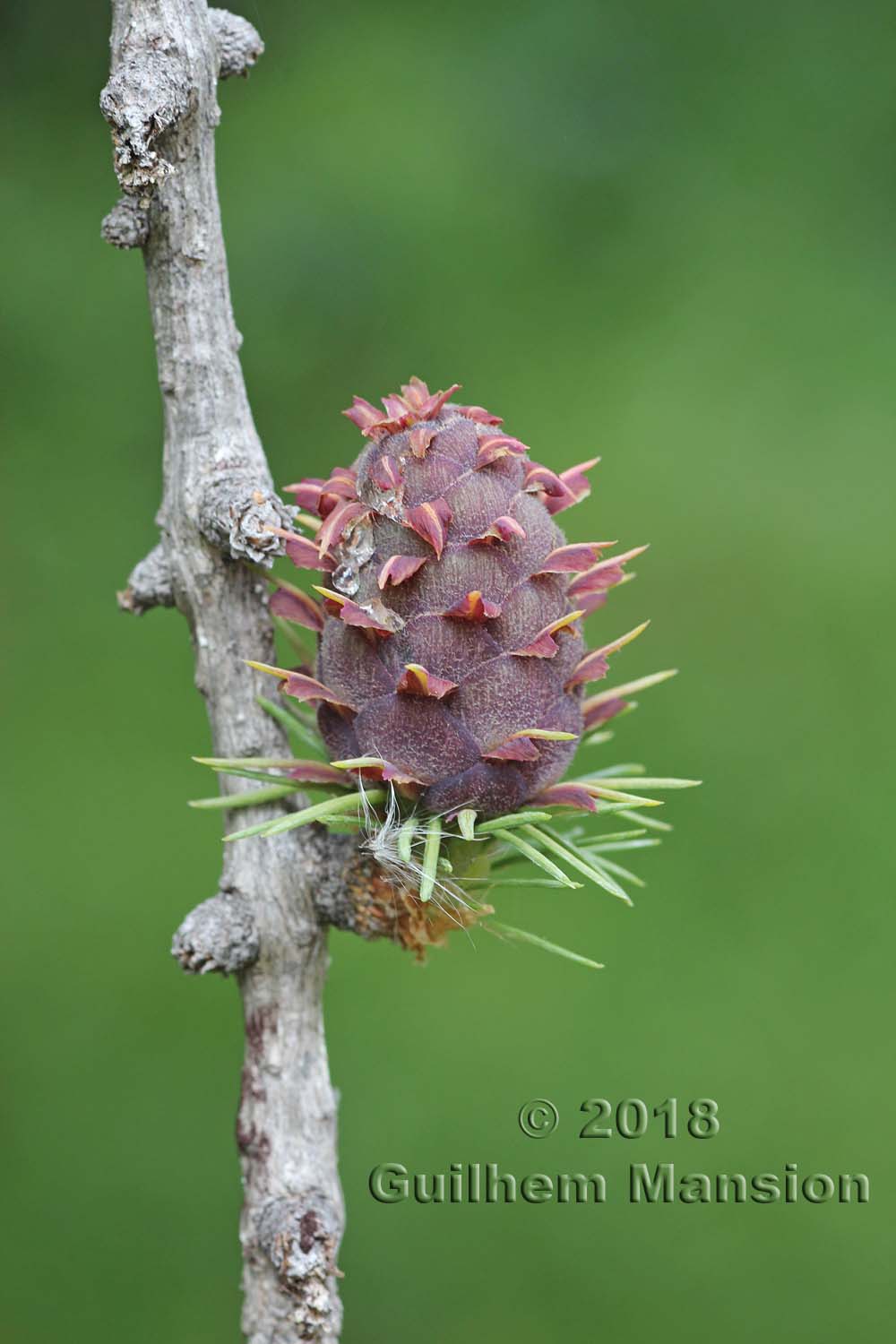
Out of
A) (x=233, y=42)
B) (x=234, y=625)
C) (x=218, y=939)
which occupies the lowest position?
(x=218, y=939)

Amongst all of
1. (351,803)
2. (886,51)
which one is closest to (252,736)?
(351,803)

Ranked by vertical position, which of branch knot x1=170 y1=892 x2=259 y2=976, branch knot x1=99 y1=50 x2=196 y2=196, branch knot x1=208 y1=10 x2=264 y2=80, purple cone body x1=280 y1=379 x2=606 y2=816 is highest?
branch knot x1=208 y1=10 x2=264 y2=80

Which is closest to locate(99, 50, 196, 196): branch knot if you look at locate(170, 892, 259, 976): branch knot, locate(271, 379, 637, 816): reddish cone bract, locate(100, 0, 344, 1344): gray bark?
locate(100, 0, 344, 1344): gray bark

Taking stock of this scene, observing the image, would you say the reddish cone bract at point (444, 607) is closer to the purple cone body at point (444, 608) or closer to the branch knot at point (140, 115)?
the purple cone body at point (444, 608)

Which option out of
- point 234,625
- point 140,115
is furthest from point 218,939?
point 140,115

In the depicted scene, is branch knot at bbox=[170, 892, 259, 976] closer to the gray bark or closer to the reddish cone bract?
the gray bark

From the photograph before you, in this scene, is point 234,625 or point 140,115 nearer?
point 140,115

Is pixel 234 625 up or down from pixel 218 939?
up

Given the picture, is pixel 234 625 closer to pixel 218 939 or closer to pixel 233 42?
pixel 218 939

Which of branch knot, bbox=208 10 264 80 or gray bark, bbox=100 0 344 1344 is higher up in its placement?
branch knot, bbox=208 10 264 80
